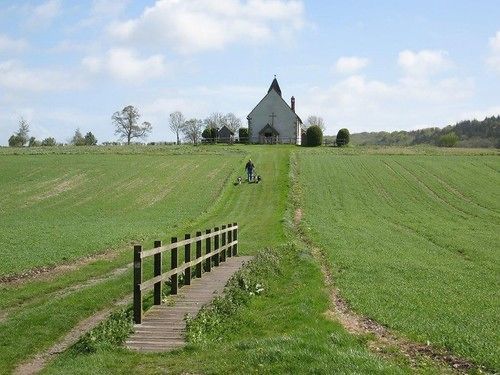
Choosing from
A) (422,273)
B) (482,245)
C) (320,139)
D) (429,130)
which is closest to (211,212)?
(482,245)

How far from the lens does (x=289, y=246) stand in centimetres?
2367

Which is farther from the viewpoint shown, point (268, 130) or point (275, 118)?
point (275, 118)

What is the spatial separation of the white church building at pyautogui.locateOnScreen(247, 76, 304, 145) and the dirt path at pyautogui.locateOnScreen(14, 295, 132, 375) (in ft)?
297

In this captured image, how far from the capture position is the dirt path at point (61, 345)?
9406 mm

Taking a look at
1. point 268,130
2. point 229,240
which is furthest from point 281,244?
point 268,130

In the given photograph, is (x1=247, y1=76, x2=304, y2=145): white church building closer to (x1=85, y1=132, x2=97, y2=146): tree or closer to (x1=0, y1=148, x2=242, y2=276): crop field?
(x1=0, y1=148, x2=242, y2=276): crop field

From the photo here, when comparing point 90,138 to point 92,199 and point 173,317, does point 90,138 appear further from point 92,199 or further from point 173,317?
point 173,317

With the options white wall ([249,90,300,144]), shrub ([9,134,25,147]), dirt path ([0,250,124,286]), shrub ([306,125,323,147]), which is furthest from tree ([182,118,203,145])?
dirt path ([0,250,124,286])

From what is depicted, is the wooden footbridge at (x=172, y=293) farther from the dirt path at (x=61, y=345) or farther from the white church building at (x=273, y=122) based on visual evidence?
the white church building at (x=273, y=122)

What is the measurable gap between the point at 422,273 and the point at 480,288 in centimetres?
236

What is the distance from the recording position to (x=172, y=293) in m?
14.0

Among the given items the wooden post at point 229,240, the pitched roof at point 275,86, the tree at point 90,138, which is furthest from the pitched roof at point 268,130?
the wooden post at point 229,240

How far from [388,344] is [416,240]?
19.8 metres

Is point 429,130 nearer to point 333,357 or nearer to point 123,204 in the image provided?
point 123,204
